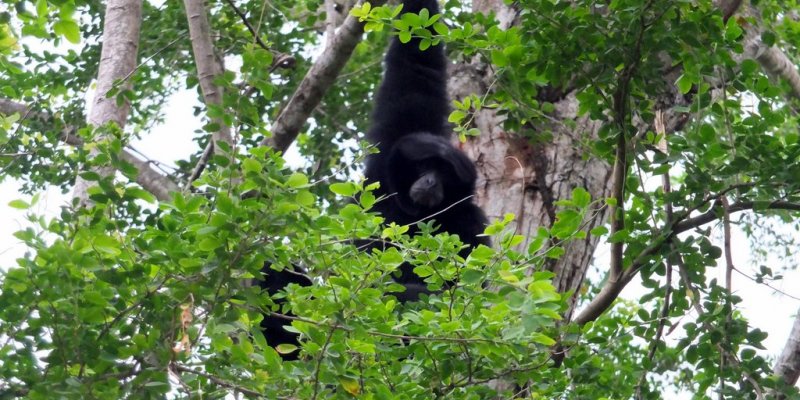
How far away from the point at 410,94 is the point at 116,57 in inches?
84.1

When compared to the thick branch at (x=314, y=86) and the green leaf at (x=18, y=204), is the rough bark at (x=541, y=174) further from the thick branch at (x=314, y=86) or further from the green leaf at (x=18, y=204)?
the green leaf at (x=18, y=204)


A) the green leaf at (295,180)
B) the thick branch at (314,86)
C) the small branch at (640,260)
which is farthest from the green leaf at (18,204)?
the small branch at (640,260)

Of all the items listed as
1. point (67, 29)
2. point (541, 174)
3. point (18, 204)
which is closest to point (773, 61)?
point (541, 174)

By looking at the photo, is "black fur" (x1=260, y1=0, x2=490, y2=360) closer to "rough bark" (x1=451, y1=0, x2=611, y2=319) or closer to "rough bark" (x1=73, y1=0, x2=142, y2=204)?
"rough bark" (x1=451, y1=0, x2=611, y2=319)

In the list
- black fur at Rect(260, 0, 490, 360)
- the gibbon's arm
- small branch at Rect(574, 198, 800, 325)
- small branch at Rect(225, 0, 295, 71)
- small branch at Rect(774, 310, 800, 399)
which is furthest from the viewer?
the gibbon's arm

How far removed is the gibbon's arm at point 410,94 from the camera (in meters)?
6.59

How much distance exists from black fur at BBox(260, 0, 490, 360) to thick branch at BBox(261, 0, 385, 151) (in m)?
1.21

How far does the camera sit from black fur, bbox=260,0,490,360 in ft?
20.9

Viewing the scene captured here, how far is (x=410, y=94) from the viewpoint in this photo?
260 inches

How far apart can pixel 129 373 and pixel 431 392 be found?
105cm

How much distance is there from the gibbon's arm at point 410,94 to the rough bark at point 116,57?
6.15 ft

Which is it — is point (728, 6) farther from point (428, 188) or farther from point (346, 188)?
point (346, 188)

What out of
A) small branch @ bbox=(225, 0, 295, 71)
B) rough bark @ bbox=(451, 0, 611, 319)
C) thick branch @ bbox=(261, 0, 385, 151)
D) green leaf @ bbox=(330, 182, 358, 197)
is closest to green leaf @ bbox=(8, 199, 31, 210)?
green leaf @ bbox=(330, 182, 358, 197)

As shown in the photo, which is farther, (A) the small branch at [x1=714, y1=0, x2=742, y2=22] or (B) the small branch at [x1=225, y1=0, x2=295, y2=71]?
(B) the small branch at [x1=225, y1=0, x2=295, y2=71]
